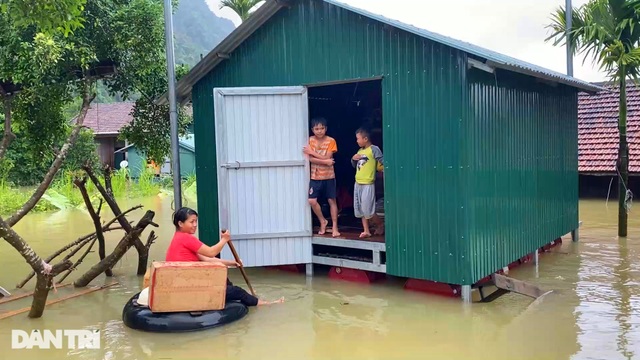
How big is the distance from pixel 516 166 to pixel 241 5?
11283 mm

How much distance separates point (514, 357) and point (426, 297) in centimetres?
202

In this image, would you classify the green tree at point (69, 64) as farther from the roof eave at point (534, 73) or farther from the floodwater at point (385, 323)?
the roof eave at point (534, 73)

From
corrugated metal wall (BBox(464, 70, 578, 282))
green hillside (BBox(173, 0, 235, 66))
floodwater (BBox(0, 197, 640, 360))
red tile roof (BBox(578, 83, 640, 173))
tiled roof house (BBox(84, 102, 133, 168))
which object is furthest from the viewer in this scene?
green hillside (BBox(173, 0, 235, 66))

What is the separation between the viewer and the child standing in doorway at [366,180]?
7898 millimetres

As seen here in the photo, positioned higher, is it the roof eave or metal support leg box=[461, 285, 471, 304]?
the roof eave

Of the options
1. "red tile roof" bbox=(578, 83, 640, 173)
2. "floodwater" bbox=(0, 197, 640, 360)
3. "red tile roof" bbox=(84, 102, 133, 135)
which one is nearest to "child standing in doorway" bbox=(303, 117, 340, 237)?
"floodwater" bbox=(0, 197, 640, 360)

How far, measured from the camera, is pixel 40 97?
29.4 ft

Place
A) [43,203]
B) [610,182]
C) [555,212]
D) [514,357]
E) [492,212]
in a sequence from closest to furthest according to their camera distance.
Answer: [514,357] < [492,212] < [555,212] < [610,182] < [43,203]

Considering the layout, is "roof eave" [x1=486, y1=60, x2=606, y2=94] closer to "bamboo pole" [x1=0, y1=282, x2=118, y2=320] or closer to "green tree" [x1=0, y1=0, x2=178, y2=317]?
"green tree" [x1=0, y1=0, x2=178, y2=317]

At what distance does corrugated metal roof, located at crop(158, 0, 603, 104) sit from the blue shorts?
222 cm

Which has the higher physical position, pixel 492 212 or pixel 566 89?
pixel 566 89

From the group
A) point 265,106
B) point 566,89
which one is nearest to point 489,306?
point 265,106

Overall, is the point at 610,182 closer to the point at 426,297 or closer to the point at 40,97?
the point at 426,297

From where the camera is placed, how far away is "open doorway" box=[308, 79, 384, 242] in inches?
396
